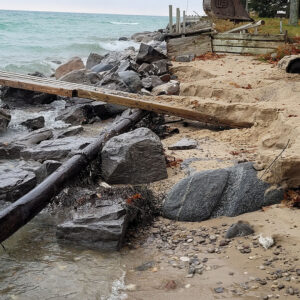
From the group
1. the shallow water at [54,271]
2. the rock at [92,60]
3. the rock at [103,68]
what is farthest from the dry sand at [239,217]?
the rock at [92,60]

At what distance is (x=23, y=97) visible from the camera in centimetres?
1234

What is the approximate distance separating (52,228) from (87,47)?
29640 mm

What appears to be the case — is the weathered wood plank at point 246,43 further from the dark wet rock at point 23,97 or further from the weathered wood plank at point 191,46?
the dark wet rock at point 23,97

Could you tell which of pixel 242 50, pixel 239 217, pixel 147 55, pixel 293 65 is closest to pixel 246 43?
pixel 242 50

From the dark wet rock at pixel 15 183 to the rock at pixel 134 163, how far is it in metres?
1.07

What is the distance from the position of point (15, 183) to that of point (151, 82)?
21.6 ft

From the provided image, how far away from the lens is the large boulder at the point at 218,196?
16.2 ft

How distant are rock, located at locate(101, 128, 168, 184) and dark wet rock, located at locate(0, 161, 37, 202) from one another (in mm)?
1069

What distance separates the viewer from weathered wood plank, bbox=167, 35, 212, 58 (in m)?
15.6

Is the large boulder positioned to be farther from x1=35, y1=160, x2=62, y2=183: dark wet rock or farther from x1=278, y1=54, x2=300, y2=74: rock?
x1=278, y1=54, x2=300, y2=74: rock

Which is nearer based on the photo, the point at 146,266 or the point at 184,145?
the point at 146,266

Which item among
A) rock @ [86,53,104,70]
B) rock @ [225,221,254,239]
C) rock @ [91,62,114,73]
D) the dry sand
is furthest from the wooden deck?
rock @ [86,53,104,70]

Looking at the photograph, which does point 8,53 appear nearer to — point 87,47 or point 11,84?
point 87,47

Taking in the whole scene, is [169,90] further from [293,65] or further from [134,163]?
[134,163]
